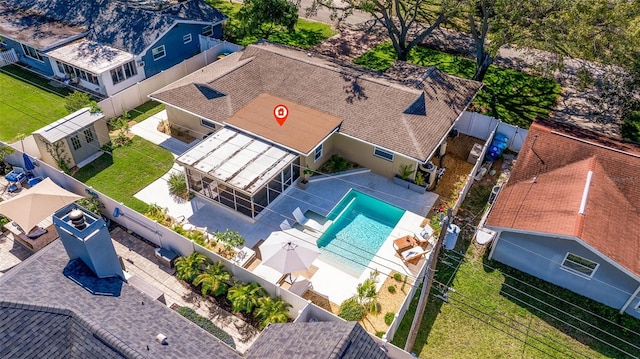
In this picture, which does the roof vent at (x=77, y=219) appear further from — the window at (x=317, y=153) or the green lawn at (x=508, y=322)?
the window at (x=317, y=153)

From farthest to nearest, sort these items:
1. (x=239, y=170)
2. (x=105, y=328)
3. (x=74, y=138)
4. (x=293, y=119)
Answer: (x=293, y=119) → (x=74, y=138) → (x=239, y=170) → (x=105, y=328)

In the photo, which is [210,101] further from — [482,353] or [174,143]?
[482,353]

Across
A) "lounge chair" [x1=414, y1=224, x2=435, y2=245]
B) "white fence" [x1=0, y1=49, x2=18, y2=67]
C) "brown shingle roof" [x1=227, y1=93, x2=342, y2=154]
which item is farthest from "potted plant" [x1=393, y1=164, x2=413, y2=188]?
"white fence" [x1=0, y1=49, x2=18, y2=67]

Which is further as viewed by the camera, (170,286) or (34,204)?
(34,204)

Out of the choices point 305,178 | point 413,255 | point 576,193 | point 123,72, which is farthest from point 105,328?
point 123,72

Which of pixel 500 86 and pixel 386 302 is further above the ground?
pixel 500 86

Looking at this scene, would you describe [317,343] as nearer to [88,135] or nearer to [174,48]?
[88,135]

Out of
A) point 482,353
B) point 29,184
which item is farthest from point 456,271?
point 29,184

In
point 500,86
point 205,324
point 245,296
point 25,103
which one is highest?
point 500,86
